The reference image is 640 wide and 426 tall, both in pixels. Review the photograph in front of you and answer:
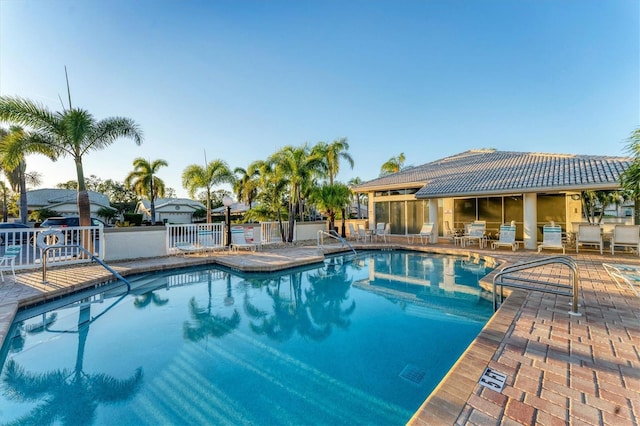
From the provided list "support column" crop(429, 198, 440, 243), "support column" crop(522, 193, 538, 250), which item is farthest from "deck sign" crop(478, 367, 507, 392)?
"support column" crop(429, 198, 440, 243)

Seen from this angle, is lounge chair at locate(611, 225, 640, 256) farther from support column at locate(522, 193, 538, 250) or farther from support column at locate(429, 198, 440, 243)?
support column at locate(429, 198, 440, 243)

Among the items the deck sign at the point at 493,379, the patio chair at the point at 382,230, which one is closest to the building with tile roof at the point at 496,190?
the patio chair at the point at 382,230

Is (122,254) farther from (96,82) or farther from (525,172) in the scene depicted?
(525,172)

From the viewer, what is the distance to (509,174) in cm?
1365

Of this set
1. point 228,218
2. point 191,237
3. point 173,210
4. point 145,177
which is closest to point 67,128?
point 191,237

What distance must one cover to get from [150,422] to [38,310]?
17.8 ft

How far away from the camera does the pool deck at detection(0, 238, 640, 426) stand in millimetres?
2242

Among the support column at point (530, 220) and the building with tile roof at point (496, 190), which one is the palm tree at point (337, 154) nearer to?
the building with tile roof at point (496, 190)

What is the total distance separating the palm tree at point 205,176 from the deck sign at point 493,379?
18.7m

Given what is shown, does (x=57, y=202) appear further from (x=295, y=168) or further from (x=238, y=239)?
(x=295, y=168)

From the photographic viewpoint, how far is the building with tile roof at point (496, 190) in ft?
37.4

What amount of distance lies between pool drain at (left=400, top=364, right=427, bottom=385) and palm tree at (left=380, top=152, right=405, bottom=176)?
29977 millimetres

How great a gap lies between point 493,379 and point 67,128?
13.0 meters

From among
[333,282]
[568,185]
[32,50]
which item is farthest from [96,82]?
[568,185]
